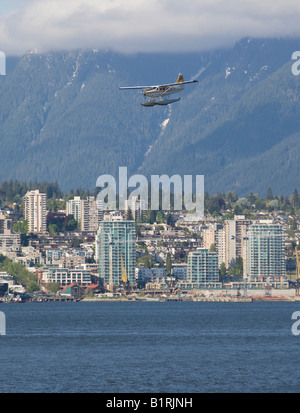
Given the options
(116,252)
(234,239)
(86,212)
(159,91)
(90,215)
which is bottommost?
(116,252)

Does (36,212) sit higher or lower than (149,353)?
higher

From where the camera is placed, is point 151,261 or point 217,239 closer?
point 151,261

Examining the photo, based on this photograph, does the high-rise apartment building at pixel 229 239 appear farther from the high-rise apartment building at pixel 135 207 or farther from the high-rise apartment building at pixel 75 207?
the high-rise apartment building at pixel 75 207

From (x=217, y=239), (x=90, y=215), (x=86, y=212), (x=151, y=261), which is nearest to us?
(x=151, y=261)

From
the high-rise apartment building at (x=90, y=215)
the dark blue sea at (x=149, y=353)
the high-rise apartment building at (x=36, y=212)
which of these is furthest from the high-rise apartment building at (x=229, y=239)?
the dark blue sea at (x=149, y=353)

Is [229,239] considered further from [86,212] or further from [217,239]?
[86,212]

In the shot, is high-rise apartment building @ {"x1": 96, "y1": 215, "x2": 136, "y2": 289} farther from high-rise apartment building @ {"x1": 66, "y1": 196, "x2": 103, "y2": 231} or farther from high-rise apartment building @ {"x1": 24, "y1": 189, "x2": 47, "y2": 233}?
high-rise apartment building @ {"x1": 24, "y1": 189, "x2": 47, "y2": 233}

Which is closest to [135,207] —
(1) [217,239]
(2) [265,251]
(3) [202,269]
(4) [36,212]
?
(4) [36,212]
